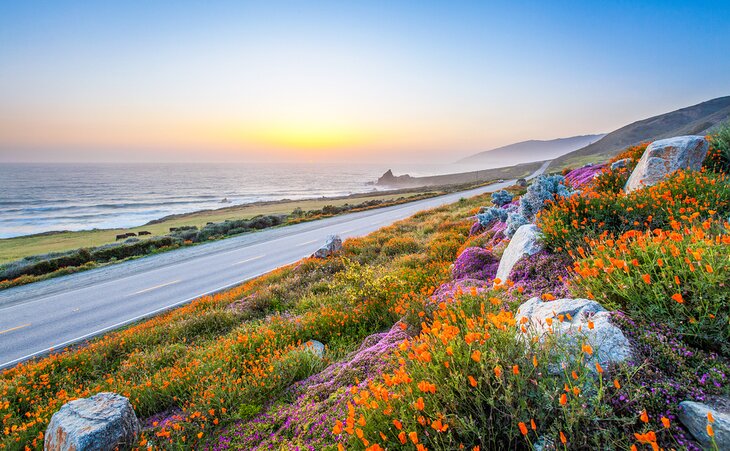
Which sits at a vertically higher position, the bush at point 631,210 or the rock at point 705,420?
the bush at point 631,210

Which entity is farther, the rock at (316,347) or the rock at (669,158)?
the rock at (669,158)

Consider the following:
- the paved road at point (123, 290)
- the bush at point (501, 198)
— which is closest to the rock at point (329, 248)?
the paved road at point (123, 290)

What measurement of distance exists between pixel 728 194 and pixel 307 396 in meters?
7.45

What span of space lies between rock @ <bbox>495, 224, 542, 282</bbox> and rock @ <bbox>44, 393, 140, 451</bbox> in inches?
246

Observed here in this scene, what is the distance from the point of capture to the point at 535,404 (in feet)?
7.83

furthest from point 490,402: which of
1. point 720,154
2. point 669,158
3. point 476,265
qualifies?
point 720,154

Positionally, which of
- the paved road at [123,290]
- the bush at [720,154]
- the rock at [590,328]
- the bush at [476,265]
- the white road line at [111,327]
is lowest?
the white road line at [111,327]

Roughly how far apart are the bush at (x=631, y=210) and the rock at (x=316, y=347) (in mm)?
4645

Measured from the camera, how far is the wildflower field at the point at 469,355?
229 centimetres

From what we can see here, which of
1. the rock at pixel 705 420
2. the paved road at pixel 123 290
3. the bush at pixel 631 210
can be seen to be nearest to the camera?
the rock at pixel 705 420

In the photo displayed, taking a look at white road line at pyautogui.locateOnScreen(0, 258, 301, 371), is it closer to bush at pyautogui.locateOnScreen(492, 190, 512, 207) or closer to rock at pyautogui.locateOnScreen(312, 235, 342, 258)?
rock at pyautogui.locateOnScreen(312, 235, 342, 258)

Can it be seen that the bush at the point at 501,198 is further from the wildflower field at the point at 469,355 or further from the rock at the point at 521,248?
the rock at the point at 521,248

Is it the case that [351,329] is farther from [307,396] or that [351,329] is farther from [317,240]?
[317,240]

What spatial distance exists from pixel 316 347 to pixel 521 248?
14.8 feet
